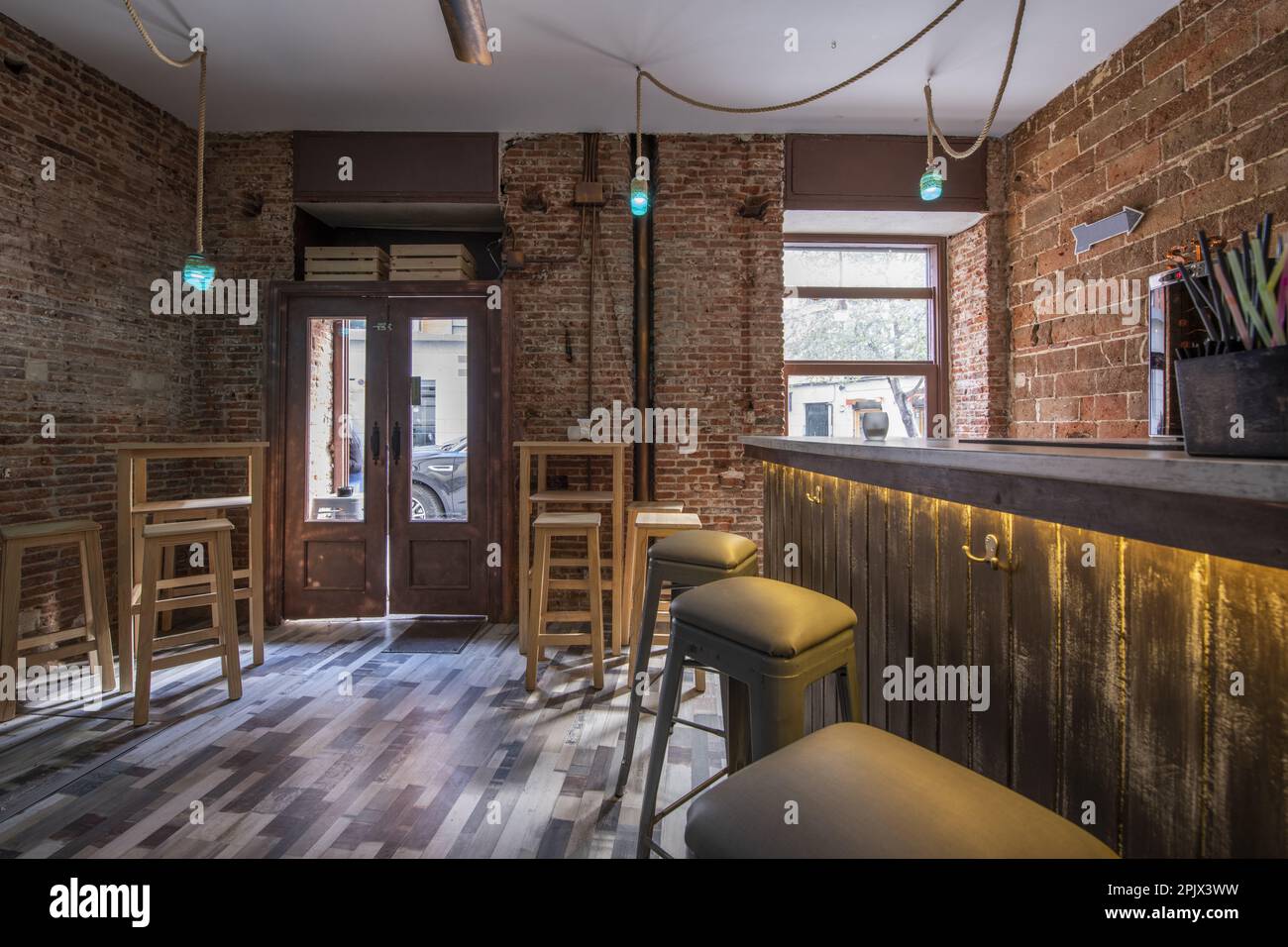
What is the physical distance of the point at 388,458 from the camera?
4273 millimetres

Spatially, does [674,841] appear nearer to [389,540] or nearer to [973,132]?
[389,540]

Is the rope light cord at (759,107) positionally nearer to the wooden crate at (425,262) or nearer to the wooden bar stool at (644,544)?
the wooden crate at (425,262)

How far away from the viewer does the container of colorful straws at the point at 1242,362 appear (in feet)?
2.24

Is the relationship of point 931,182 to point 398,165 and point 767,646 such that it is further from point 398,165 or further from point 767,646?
point 398,165

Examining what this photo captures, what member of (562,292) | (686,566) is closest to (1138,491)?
(686,566)

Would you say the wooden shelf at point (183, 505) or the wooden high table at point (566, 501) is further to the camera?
the wooden high table at point (566, 501)

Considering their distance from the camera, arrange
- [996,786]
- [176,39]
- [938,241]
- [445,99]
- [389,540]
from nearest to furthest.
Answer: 1. [996,786]
2. [176,39]
3. [445,99]
4. [389,540]
5. [938,241]

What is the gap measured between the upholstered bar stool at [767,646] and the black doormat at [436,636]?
8.66 feet

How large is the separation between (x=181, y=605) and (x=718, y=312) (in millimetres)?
3738

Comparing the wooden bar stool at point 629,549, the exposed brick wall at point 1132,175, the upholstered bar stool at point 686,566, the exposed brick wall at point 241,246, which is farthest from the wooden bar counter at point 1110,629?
the exposed brick wall at point 241,246

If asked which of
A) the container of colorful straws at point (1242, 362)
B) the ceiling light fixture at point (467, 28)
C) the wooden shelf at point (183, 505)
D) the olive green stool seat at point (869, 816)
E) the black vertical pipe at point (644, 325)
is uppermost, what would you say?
the ceiling light fixture at point (467, 28)
